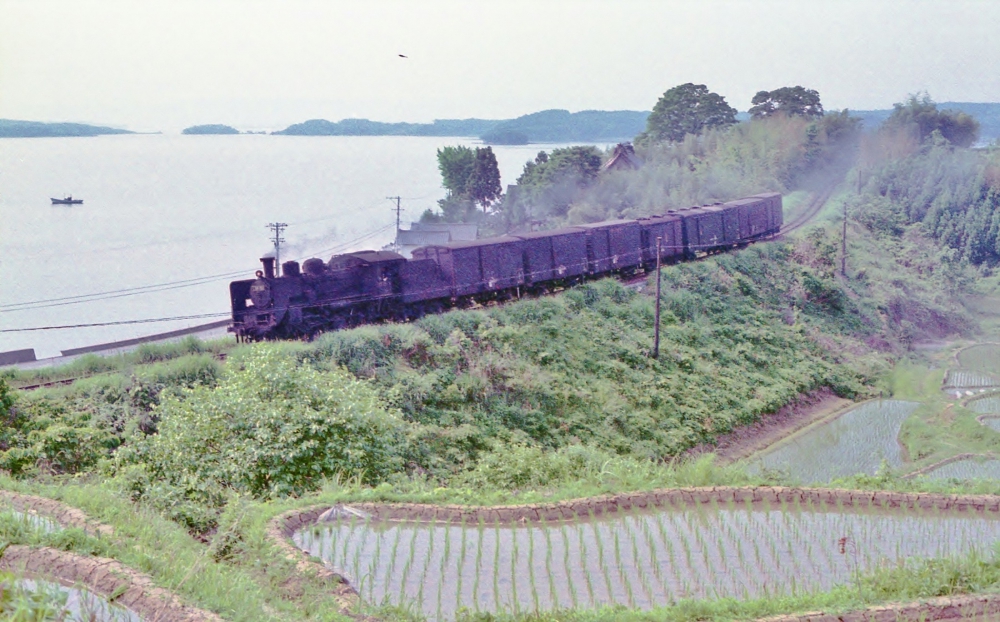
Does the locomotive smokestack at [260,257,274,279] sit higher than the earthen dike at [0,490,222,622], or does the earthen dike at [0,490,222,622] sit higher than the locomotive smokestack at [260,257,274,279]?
the locomotive smokestack at [260,257,274,279]

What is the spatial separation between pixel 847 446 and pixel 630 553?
43.6 ft

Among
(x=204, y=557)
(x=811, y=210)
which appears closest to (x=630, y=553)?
(x=204, y=557)

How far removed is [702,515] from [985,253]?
40.4 metres

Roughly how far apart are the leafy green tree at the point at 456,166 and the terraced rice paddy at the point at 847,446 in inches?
1340

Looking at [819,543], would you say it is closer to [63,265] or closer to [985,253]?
[63,265]

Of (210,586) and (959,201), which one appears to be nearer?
(210,586)

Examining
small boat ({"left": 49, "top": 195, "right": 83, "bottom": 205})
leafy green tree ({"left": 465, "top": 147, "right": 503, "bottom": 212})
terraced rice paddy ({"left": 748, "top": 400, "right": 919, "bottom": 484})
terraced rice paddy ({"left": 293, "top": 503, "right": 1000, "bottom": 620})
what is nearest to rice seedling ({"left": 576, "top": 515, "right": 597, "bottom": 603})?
terraced rice paddy ({"left": 293, "top": 503, "right": 1000, "bottom": 620})

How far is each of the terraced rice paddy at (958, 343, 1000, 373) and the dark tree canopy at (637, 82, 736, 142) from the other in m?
37.4

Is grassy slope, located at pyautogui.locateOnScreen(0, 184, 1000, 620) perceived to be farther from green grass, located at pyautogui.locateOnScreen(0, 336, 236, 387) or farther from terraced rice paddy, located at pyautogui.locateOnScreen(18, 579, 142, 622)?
terraced rice paddy, located at pyautogui.locateOnScreen(18, 579, 142, 622)

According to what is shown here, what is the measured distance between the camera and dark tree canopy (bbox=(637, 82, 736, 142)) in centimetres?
6712

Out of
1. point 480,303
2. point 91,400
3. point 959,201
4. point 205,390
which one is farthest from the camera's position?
point 959,201

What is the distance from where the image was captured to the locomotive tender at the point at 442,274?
1938cm

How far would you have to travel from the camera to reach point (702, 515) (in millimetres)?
11383

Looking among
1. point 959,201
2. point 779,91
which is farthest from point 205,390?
point 779,91
